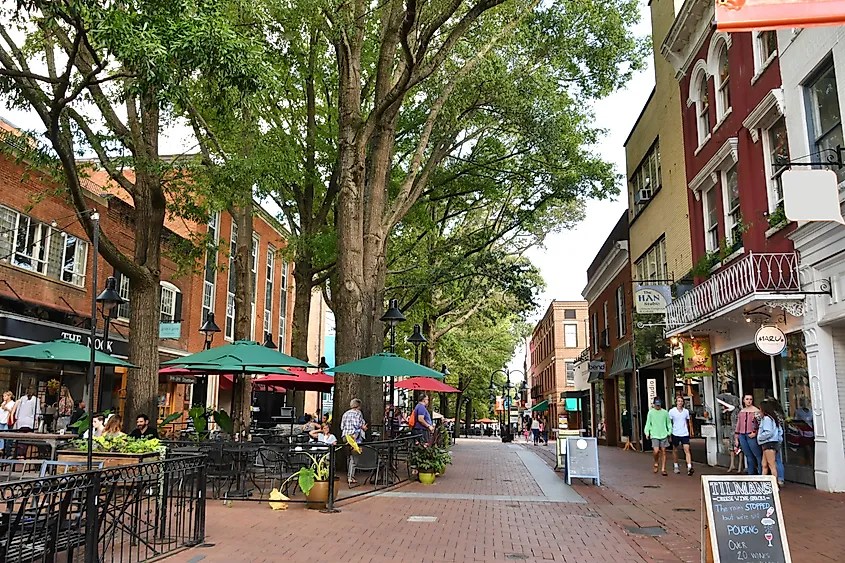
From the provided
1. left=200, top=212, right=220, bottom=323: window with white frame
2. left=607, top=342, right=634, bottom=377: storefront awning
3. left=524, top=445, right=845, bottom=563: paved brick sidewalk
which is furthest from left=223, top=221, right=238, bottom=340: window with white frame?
left=524, top=445, right=845, bottom=563: paved brick sidewalk

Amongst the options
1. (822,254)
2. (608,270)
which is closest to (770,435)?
(822,254)

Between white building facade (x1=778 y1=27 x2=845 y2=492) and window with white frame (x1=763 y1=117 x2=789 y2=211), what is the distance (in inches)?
35.4

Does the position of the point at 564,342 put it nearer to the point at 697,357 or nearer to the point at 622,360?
the point at 622,360

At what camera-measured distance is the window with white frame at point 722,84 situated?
16.6 m

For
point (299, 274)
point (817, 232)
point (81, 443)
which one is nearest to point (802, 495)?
point (817, 232)

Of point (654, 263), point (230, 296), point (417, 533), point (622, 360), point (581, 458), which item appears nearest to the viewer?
point (417, 533)

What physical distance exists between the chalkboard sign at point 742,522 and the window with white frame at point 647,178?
57.8ft

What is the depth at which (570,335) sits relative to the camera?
58.0 metres

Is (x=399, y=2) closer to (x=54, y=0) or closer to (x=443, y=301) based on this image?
(x=54, y=0)

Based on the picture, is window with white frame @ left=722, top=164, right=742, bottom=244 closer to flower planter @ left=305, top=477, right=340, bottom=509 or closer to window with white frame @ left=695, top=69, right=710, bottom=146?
window with white frame @ left=695, top=69, right=710, bottom=146

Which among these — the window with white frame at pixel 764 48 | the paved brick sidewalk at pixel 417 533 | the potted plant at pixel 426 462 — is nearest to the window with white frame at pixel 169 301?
the potted plant at pixel 426 462

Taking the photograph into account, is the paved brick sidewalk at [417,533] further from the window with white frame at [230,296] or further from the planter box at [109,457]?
the window with white frame at [230,296]

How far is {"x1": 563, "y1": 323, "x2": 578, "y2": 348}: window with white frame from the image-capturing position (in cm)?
5784

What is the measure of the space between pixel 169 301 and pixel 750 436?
74.7ft
